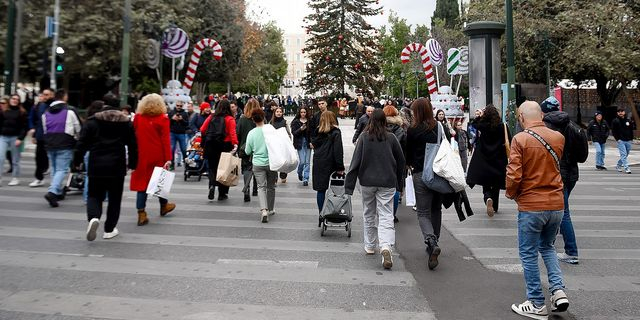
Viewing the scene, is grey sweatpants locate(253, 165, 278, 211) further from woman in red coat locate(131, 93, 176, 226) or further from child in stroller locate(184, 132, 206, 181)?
child in stroller locate(184, 132, 206, 181)

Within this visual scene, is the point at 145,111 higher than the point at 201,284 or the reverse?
higher

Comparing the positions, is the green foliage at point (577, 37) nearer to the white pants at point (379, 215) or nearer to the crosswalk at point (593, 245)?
the crosswalk at point (593, 245)

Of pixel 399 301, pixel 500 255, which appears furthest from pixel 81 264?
pixel 500 255

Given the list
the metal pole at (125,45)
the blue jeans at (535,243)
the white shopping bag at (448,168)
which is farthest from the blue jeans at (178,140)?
the blue jeans at (535,243)

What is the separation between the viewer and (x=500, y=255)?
24.4ft

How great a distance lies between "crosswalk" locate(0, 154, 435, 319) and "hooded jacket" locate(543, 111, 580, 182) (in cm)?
221

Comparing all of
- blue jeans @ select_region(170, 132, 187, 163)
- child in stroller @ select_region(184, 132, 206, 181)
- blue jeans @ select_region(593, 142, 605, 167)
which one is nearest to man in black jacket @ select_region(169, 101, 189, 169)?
blue jeans @ select_region(170, 132, 187, 163)

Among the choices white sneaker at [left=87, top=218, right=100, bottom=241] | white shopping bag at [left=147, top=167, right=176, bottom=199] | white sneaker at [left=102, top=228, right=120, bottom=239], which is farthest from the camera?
white shopping bag at [left=147, top=167, right=176, bottom=199]

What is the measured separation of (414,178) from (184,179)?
812cm

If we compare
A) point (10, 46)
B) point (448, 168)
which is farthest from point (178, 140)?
point (448, 168)

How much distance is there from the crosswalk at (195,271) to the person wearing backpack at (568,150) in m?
1.95

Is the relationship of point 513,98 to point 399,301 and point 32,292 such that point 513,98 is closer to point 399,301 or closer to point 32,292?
point 399,301

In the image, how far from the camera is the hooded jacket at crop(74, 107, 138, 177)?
7.62m

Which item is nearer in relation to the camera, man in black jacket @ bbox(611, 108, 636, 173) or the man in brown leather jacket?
the man in brown leather jacket
